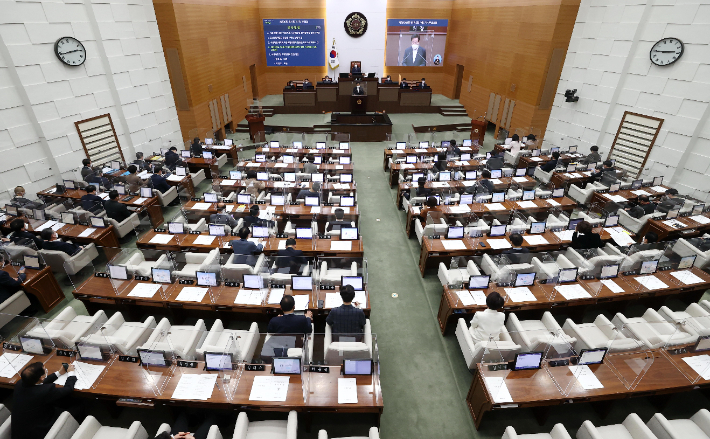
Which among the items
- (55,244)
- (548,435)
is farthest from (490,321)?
(55,244)

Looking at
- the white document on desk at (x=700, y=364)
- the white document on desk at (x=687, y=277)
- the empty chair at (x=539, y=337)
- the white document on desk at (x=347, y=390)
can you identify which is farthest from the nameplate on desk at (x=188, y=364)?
the white document on desk at (x=687, y=277)

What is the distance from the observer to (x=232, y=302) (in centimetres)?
506

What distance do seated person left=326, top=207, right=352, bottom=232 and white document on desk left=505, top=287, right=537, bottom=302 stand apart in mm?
3133

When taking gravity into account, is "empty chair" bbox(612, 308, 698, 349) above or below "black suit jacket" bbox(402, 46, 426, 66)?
below

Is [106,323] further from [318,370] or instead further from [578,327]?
[578,327]

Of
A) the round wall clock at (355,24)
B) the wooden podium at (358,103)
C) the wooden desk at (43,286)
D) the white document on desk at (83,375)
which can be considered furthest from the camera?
the round wall clock at (355,24)

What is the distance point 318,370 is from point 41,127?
933 centimetres

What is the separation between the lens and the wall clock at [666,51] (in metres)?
8.95

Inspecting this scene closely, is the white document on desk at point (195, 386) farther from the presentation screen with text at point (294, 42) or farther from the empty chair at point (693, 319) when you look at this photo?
the presentation screen with text at point (294, 42)

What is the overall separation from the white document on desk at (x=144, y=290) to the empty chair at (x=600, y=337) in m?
5.96

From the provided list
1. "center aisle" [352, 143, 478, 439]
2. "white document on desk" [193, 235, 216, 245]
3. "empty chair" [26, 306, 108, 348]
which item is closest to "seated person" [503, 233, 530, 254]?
"center aisle" [352, 143, 478, 439]

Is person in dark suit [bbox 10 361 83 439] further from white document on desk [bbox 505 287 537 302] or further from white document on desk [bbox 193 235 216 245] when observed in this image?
white document on desk [bbox 505 287 537 302]

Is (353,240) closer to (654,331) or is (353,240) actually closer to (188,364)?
(188,364)

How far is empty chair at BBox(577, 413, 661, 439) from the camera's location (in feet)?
11.4
